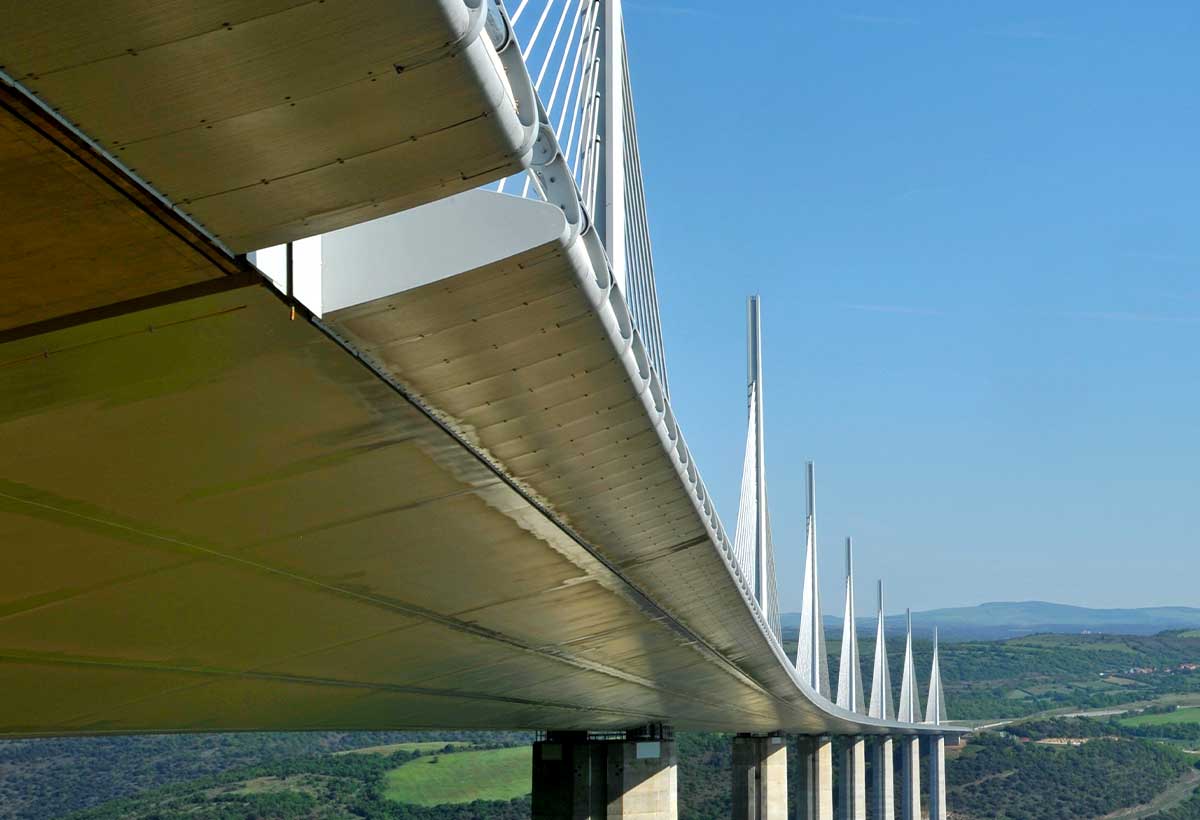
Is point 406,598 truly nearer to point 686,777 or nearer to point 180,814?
point 180,814

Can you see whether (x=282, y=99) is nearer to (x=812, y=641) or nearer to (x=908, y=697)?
(x=812, y=641)

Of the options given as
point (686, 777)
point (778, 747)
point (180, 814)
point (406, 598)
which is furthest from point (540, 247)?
point (686, 777)

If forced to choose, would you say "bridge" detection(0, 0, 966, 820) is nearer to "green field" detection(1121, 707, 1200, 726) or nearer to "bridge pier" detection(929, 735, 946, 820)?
"bridge pier" detection(929, 735, 946, 820)

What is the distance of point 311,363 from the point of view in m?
6.58

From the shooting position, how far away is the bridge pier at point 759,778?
56.1 m

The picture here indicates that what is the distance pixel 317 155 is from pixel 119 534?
4.32m

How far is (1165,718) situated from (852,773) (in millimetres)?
108812

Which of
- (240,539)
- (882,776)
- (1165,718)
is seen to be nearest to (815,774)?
(882,776)

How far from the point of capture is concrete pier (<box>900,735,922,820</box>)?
3728 inches

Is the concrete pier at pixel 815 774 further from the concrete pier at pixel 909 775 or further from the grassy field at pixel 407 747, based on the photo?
the grassy field at pixel 407 747

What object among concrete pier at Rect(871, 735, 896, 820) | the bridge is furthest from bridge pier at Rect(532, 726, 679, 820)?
concrete pier at Rect(871, 735, 896, 820)

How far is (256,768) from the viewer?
99.9 m

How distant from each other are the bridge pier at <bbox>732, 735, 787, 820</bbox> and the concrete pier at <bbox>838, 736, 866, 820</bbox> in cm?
2154

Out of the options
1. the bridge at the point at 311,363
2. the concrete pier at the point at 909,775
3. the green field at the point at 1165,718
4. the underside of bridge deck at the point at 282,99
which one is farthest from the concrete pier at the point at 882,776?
the green field at the point at 1165,718
